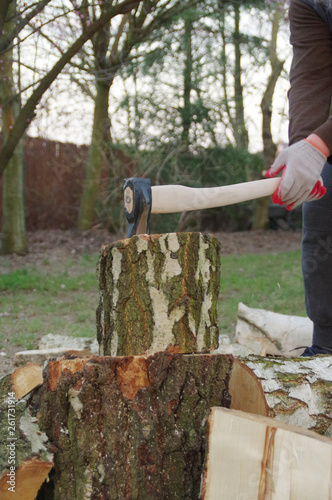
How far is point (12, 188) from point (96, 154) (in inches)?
79.1

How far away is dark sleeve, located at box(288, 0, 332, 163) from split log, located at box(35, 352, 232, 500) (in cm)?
136

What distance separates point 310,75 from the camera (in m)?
2.25

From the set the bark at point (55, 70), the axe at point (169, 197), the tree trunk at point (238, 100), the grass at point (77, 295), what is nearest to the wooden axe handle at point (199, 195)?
the axe at point (169, 197)

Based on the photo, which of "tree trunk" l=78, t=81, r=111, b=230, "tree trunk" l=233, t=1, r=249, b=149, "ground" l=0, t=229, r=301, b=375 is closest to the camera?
"ground" l=0, t=229, r=301, b=375

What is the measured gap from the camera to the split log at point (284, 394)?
149 centimetres

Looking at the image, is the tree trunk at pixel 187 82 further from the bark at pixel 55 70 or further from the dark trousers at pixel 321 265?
the dark trousers at pixel 321 265

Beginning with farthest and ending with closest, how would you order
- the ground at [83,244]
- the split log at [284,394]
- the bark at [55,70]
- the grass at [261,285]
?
the ground at [83,244], the grass at [261,285], the bark at [55,70], the split log at [284,394]

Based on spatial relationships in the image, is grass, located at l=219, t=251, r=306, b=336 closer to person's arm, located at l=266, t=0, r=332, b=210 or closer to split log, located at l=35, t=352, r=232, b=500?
person's arm, located at l=266, t=0, r=332, b=210

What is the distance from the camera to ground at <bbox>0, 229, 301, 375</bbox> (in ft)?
20.6

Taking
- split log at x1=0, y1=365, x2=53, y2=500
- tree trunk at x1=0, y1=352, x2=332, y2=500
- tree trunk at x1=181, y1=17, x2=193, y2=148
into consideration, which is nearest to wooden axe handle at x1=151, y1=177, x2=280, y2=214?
tree trunk at x1=0, y1=352, x2=332, y2=500

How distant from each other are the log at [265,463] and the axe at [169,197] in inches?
30.6

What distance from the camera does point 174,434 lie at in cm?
136

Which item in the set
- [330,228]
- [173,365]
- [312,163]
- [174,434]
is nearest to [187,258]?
[173,365]

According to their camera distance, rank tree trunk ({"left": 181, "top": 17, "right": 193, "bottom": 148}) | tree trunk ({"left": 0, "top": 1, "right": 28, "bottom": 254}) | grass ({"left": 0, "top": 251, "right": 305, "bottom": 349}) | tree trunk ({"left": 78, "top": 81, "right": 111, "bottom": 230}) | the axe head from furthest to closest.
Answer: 1. tree trunk ({"left": 181, "top": 17, "right": 193, "bottom": 148})
2. tree trunk ({"left": 78, "top": 81, "right": 111, "bottom": 230})
3. tree trunk ({"left": 0, "top": 1, "right": 28, "bottom": 254})
4. grass ({"left": 0, "top": 251, "right": 305, "bottom": 349})
5. the axe head
